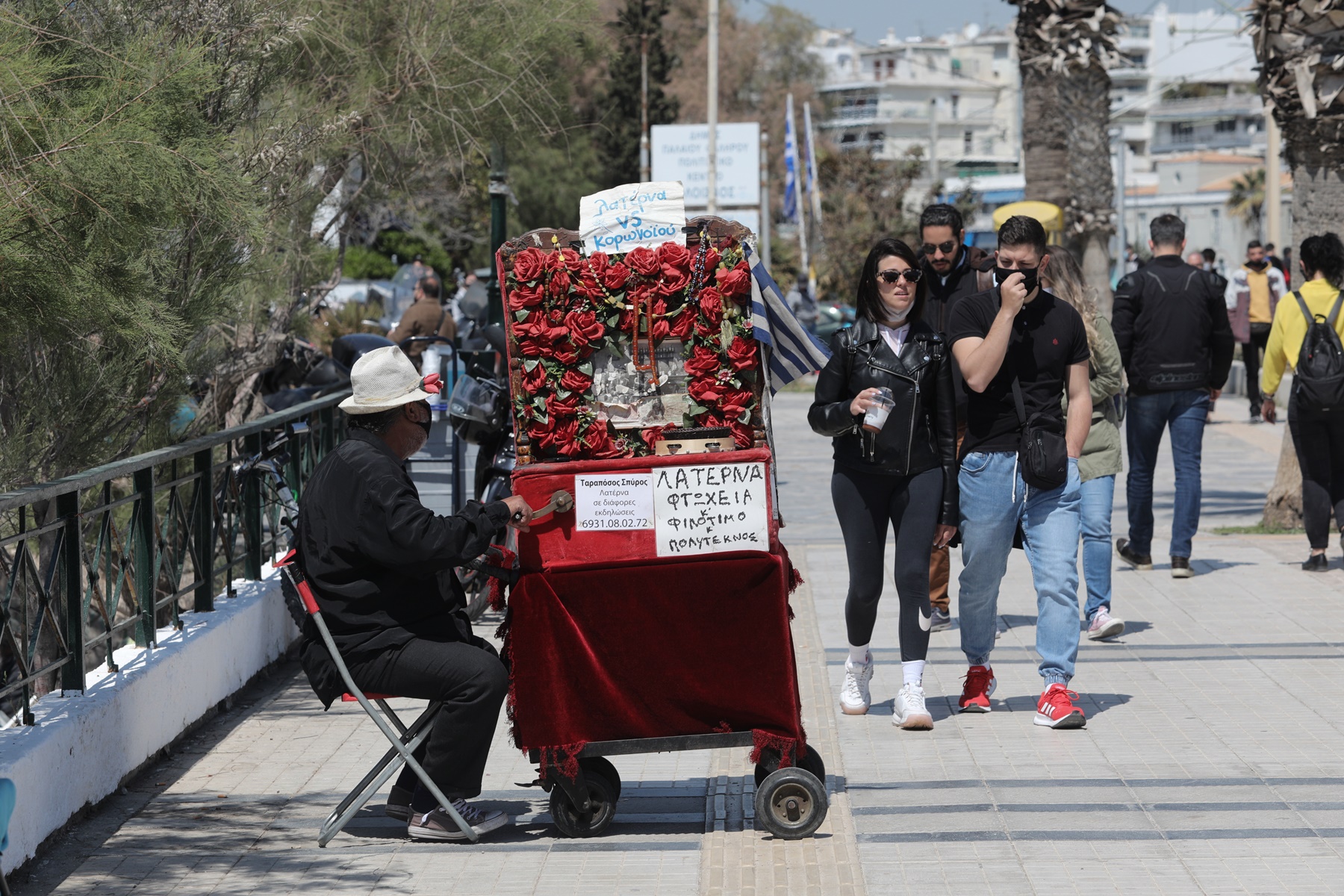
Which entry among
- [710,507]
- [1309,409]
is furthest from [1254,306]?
[710,507]

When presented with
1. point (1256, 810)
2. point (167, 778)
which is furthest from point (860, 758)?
point (167, 778)

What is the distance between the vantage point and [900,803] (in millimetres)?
5453

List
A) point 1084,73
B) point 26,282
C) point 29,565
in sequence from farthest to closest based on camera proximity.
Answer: point 1084,73 → point 29,565 → point 26,282

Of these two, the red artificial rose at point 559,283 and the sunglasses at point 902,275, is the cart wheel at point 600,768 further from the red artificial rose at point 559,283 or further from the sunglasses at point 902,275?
the sunglasses at point 902,275

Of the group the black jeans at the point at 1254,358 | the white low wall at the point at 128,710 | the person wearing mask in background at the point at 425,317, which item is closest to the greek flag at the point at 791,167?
the black jeans at the point at 1254,358

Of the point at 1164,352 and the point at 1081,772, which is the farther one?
the point at 1164,352

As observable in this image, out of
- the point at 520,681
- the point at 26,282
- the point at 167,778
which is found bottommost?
the point at 167,778

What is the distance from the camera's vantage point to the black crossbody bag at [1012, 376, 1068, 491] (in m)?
Answer: 6.20

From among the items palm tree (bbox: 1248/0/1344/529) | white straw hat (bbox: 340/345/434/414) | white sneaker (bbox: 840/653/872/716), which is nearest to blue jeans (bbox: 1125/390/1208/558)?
palm tree (bbox: 1248/0/1344/529)

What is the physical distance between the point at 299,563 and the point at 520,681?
2.58ft

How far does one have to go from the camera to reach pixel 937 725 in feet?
21.2

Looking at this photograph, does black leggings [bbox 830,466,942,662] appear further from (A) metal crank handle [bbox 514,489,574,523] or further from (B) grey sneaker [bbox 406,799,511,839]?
(B) grey sneaker [bbox 406,799,511,839]

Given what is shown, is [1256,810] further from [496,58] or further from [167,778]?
[496,58]

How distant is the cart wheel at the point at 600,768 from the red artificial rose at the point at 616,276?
4.96ft
